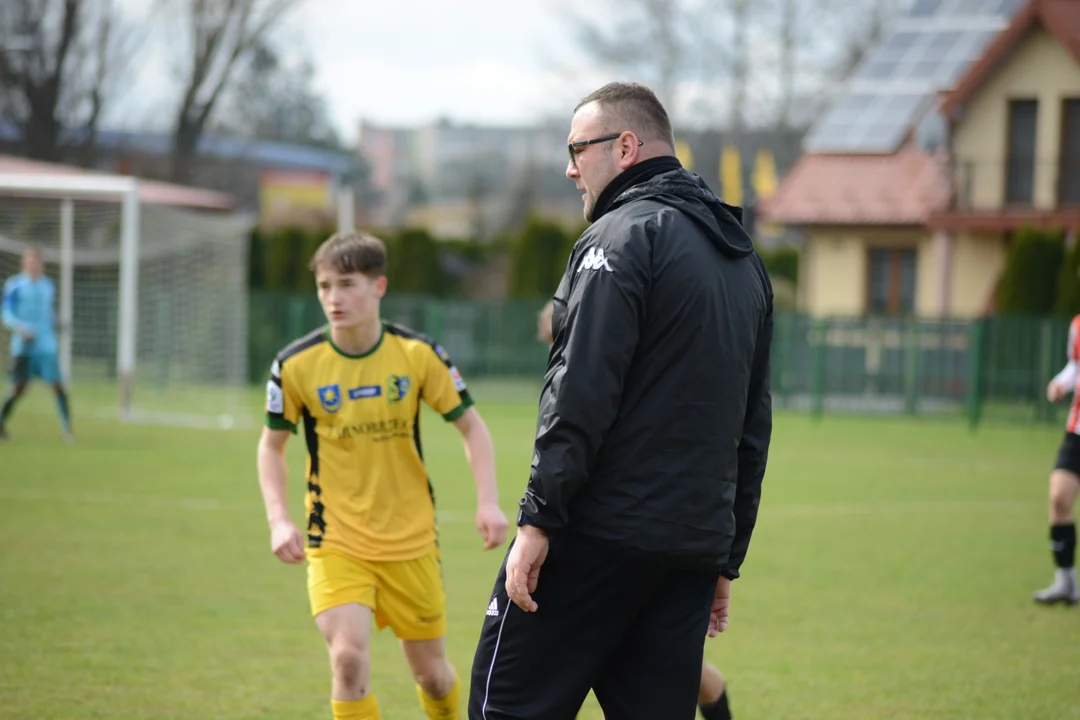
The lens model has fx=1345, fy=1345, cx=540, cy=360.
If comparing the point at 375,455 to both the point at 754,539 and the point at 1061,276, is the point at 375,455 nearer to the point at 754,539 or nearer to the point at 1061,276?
the point at 754,539

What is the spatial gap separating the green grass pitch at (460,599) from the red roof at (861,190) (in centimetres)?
1477

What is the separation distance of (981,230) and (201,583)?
23567mm

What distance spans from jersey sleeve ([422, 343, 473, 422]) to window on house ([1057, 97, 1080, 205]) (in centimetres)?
2547

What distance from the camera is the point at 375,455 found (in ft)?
17.5

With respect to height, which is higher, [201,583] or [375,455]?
[375,455]

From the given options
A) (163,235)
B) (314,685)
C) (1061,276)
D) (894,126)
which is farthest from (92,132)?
(314,685)

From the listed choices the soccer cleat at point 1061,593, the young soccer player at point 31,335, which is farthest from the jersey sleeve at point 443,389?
the young soccer player at point 31,335

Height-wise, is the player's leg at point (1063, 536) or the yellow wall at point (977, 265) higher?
the yellow wall at point (977, 265)

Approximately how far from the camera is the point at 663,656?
3.62m

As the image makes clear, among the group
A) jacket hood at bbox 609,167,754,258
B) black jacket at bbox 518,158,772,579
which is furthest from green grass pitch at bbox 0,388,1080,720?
jacket hood at bbox 609,167,754,258

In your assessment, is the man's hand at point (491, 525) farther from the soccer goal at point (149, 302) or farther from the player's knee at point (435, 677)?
the soccer goal at point (149, 302)

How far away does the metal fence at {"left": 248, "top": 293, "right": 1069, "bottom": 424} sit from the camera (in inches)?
918

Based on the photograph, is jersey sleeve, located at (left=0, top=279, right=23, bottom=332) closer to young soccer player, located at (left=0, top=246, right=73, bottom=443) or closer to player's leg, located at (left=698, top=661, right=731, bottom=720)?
young soccer player, located at (left=0, top=246, right=73, bottom=443)

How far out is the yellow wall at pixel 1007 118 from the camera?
28.0m
